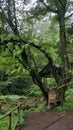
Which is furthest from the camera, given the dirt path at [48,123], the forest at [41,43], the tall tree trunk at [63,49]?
the tall tree trunk at [63,49]

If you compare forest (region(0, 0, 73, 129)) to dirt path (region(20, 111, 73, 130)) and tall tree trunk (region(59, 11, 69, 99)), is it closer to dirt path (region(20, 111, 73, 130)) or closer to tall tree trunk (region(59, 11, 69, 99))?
tall tree trunk (region(59, 11, 69, 99))

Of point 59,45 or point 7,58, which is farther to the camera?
point 59,45

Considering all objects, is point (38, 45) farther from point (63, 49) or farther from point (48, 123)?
point (48, 123)

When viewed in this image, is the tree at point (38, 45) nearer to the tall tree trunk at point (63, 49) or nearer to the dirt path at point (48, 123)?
the tall tree trunk at point (63, 49)

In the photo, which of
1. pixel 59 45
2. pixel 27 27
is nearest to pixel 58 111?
pixel 59 45

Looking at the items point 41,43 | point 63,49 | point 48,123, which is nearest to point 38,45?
point 41,43

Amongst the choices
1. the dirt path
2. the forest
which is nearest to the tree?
the forest

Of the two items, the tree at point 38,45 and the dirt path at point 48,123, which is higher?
the tree at point 38,45

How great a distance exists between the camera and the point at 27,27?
1412 cm

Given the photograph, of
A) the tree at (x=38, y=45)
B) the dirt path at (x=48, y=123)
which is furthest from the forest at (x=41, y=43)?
the dirt path at (x=48, y=123)

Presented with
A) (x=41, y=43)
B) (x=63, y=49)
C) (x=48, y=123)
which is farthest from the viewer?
(x=63, y=49)

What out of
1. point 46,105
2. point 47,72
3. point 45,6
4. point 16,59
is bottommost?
point 46,105

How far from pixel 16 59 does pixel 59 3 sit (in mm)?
3836

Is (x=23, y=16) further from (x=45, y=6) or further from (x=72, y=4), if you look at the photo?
→ (x=72, y=4)
